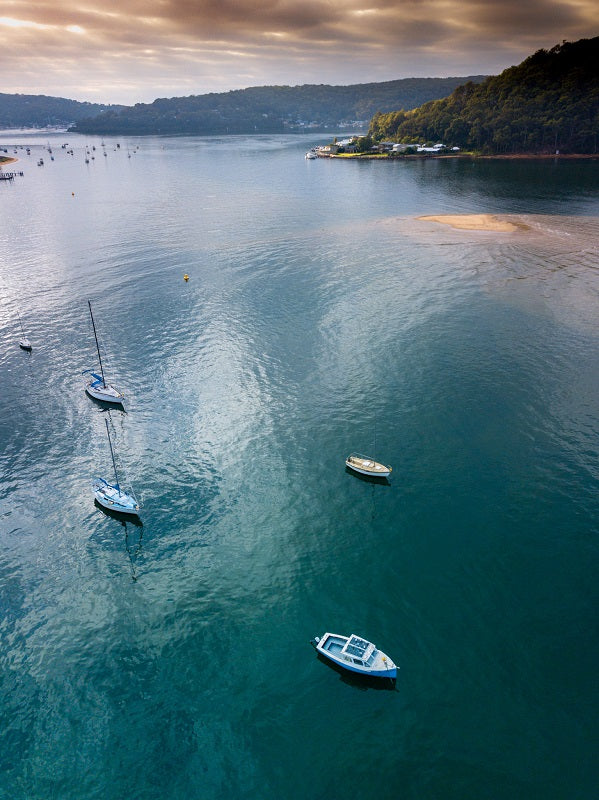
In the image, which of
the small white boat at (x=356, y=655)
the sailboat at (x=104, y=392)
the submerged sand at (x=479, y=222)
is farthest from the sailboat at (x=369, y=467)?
the submerged sand at (x=479, y=222)

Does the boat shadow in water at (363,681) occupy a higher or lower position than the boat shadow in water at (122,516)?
lower

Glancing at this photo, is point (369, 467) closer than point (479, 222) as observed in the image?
Yes

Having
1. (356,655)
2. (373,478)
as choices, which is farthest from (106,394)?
(356,655)

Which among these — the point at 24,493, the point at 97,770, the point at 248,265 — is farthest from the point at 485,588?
the point at 248,265

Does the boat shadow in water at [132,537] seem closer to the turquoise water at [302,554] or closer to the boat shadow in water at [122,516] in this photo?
the boat shadow in water at [122,516]

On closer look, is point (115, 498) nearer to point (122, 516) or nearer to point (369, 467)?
point (122, 516)
